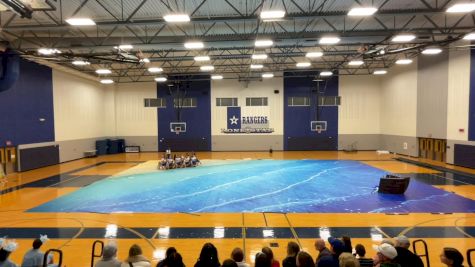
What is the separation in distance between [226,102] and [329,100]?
11177 mm

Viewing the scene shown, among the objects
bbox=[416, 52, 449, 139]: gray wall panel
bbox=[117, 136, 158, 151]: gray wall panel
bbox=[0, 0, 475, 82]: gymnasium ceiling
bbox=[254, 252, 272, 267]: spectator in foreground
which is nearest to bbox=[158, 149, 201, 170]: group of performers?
bbox=[0, 0, 475, 82]: gymnasium ceiling

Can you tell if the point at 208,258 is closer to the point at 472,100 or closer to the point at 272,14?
the point at 272,14

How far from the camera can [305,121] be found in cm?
3212

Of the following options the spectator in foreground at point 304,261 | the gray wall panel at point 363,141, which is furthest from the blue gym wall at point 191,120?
the spectator in foreground at point 304,261

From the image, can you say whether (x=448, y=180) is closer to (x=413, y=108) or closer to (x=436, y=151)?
(x=436, y=151)

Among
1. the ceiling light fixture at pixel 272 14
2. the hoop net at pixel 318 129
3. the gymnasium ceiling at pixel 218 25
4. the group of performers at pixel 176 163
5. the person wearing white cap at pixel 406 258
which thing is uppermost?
the gymnasium ceiling at pixel 218 25

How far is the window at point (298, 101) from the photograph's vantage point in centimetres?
3209

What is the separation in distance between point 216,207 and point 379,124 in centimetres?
2635

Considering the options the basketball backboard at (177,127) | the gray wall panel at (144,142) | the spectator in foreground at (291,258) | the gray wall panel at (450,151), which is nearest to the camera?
the spectator in foreground at (291,258)

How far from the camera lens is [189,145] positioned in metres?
32.6

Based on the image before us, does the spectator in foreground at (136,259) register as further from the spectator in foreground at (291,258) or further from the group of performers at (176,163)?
the group of performers at (176,163)

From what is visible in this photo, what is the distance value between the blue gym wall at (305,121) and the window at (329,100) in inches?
17.5

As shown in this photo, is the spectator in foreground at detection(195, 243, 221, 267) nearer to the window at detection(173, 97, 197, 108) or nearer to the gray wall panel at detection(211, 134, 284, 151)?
the gray wall panel at detection(211, 134, 284, 151)

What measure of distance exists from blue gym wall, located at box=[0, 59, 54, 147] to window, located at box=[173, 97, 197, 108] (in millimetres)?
12116
